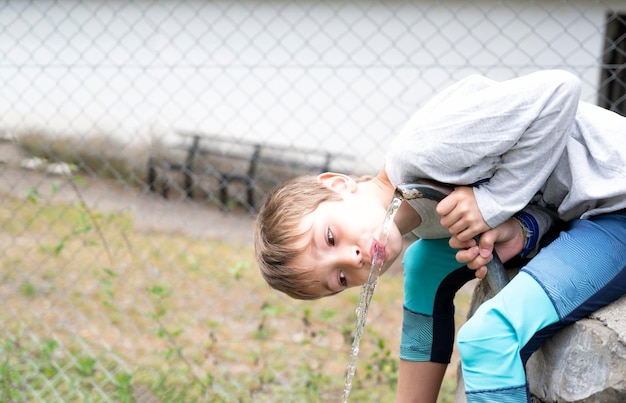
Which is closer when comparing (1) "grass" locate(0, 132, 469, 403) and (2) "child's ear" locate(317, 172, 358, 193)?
(2) "child's ear" locate(317, 172, 358, 193)

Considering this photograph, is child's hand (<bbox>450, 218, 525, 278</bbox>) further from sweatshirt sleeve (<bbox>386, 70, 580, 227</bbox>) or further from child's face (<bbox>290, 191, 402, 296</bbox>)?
child's face (<bbox>290, 191, 402, 296</bbox>)

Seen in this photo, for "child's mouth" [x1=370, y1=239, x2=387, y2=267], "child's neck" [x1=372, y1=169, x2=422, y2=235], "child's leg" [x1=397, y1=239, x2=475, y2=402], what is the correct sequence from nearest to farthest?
"child's mouth" [x1=370, y1=239, x2=387, y2=267] → "child's neck" [x1=372, y1=169, x2=422, y2=235] → "child's leg" [x1=397, y1=239, x2=475, y2=402]

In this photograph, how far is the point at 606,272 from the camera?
5.84 ft

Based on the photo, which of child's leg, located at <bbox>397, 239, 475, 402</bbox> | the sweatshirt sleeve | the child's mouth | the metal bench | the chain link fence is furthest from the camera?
the metal bench

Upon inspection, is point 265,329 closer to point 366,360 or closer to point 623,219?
point 366,360

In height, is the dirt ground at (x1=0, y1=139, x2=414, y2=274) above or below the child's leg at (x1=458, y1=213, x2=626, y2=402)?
below

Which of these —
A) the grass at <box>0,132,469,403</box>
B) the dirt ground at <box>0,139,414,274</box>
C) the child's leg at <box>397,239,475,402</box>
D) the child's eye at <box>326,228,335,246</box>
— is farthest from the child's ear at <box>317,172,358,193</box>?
the dirt ground at <box>0,139,414,274</box>

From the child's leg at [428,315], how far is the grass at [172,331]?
1.07 m

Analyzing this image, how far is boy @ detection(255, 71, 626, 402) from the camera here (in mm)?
1723

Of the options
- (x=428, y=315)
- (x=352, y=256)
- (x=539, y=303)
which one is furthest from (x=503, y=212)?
(x=428, y=315)

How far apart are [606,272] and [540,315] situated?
→ 191 mm

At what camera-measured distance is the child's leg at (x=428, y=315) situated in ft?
7.32

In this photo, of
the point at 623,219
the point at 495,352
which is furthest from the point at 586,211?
the point at 495,352

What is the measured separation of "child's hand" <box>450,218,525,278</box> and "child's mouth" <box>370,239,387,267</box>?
0.17m
